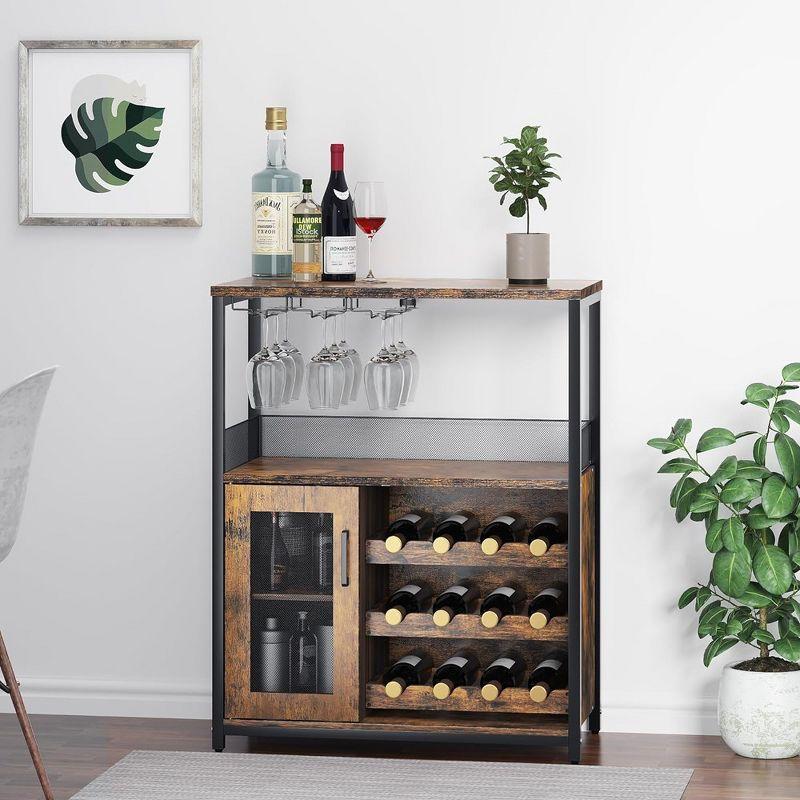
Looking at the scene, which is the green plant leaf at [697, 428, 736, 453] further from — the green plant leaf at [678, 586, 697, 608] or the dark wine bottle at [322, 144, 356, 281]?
the dark wine bottle at [322, 144, 356, 281]

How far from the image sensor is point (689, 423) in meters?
3.42

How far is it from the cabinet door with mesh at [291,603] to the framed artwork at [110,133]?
90 centimetres

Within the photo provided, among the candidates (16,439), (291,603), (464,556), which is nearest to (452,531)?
(464,556)

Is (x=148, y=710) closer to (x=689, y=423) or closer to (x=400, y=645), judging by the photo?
(x=400, y=645)

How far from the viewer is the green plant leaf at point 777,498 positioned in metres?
3.27

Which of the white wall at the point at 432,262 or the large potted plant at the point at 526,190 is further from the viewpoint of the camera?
the white wall at the point at 432,262

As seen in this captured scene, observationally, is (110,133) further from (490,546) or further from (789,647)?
(789,647)

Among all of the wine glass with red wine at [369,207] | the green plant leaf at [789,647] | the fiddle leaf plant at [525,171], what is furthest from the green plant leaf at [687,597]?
the wine glass with red wine at [369,207]

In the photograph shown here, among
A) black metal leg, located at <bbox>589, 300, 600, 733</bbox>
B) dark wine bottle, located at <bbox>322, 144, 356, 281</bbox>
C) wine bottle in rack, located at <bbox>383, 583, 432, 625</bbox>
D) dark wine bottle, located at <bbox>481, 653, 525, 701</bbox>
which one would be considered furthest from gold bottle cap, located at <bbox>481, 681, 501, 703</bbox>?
dark wine bottle, located at <bbox>322, 144, 356, 281</bbox>

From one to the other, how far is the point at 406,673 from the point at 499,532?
0.44 meters

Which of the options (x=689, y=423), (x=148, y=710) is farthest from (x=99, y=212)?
(x=689, y=423)

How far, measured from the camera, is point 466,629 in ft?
11.1

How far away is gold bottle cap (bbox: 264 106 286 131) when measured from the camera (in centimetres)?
345

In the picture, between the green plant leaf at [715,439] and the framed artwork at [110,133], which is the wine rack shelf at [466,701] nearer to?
the green plant leaf at [715,439]
